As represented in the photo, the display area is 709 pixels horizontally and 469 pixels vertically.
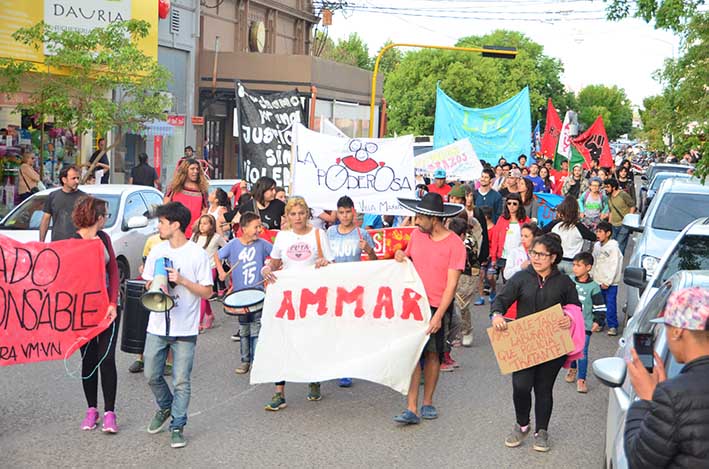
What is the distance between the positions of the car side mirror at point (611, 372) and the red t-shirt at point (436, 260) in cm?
280

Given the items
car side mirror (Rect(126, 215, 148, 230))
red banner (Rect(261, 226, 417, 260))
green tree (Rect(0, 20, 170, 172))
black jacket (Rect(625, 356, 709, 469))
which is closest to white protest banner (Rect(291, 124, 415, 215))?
red banner (Rect(261, 226, 417, 260))

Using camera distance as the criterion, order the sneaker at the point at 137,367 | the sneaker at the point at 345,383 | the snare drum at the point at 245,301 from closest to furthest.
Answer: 1. the snare drum at the point at 245,301
2. the sneaker at the point at 345,383
3. the sneaker at the point at 137,367

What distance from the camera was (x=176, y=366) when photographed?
7609mm

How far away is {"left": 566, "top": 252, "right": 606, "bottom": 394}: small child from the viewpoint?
984 centimetres

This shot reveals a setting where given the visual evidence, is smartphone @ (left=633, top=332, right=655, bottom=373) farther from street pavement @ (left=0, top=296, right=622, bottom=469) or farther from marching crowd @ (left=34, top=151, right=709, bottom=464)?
street pavement @ (left=0, top=296, right=622, bottom=469)

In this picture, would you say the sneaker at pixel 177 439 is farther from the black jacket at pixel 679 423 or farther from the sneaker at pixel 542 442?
the black jacket at pixel 679 423

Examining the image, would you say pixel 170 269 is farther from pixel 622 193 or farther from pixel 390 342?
pixel 622 193

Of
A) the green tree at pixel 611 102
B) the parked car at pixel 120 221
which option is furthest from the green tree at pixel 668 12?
the green tree at pixel 611 102

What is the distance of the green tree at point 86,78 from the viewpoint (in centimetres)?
2036

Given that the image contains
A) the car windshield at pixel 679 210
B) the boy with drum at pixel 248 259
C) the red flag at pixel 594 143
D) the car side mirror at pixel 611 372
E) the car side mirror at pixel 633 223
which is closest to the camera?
the car side mirror at pixel 611 372

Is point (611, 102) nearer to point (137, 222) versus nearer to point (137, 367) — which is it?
point (137, 222)

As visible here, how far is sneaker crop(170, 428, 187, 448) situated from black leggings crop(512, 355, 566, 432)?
7.75ft

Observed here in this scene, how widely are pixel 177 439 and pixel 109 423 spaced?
57cm

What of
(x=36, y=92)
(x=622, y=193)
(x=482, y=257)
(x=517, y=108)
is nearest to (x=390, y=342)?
(x=482, y=257)
